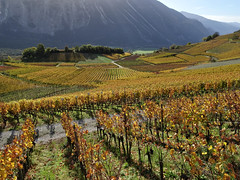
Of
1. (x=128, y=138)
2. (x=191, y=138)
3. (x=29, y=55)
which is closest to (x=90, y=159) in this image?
(x=128, y=138)

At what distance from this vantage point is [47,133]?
56.7 feet

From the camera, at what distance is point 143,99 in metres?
26.6

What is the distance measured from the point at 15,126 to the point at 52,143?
25.7ft

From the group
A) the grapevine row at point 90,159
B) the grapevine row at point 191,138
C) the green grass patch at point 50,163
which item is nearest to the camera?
the grapevine row at point 90,159

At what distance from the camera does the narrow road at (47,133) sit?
1589 centimetres

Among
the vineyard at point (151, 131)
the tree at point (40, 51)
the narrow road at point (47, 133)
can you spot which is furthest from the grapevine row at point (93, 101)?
the tree at point (40, 51)

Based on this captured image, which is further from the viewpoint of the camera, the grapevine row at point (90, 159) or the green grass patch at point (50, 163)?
the green grass patch at point (50, 163)

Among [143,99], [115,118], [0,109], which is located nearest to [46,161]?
[115,118]

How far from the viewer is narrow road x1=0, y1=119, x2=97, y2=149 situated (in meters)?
15.9

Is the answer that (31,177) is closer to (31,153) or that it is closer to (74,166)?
(74,166)

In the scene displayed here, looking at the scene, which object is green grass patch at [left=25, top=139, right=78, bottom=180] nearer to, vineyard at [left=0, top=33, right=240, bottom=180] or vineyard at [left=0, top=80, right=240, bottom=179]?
vineyard at [left=0, top=33, right=240, bottom=180]

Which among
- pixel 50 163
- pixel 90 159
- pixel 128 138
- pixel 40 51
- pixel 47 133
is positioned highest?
pixel 40 51

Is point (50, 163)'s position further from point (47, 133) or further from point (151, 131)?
point (151, 131)

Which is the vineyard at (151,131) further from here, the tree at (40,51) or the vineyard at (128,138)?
the tree at (40,51)
